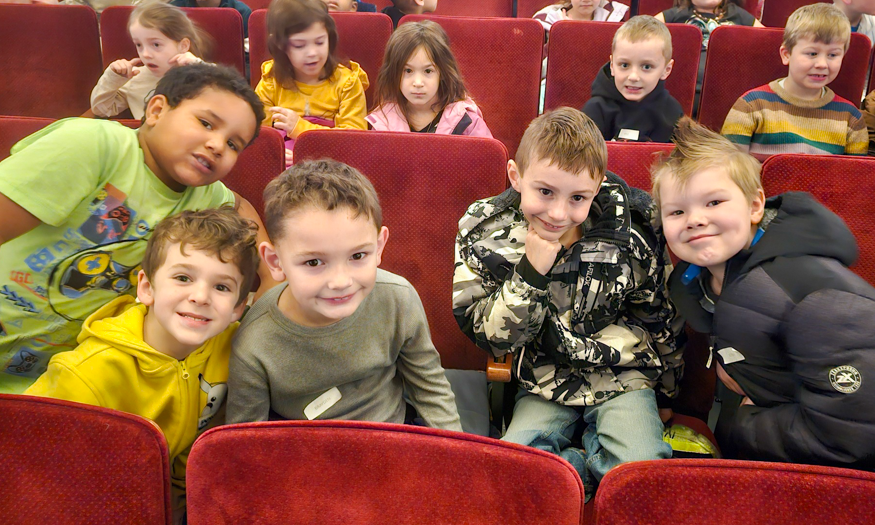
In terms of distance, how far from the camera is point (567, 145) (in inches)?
41.1

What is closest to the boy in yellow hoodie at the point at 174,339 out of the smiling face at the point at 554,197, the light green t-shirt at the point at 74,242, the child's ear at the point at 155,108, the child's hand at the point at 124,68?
the light green t-shirt at the point at 74,242

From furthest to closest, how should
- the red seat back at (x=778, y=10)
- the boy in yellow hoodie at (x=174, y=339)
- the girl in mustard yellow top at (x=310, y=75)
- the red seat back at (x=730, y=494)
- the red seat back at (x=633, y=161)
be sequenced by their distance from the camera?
the red seat back at (x=778, y=10) → the girl in mustard yellow top at (x=310, y=75) → the red seat back at (x=633, y=161) → the boy in yellow hoodie at (x=174, y=339) → the red seat back at (x=730, y=494)

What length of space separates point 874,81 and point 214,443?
98.4 inches

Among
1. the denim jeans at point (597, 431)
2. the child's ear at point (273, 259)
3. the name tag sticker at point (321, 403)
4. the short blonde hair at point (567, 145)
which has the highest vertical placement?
the short blonde hair at point (567, 145)

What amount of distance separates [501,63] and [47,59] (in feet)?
4.88

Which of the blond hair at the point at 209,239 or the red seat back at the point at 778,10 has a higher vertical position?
the red seat back at the point at 778,10

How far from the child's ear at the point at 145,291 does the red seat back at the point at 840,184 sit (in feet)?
3.55

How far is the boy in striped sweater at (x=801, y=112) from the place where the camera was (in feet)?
6.26

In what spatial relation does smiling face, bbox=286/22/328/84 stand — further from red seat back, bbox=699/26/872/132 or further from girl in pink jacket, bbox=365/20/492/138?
red seat back, bbox=699/26/872/132

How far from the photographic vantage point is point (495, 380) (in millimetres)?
1082

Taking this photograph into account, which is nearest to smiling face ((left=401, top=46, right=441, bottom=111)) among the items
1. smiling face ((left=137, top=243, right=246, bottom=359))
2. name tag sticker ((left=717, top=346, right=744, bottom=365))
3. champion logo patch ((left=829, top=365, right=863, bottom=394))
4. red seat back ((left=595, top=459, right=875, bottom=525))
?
smiling face ((left=137, top=243, right=246, bottom=359))

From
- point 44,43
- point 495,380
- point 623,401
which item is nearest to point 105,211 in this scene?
point 495,380

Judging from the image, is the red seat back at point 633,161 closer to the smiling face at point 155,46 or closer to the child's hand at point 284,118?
the child's hand at point 284,118

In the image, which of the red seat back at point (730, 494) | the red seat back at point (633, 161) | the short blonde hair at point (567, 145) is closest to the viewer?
the red seat back at point (730, 494)
